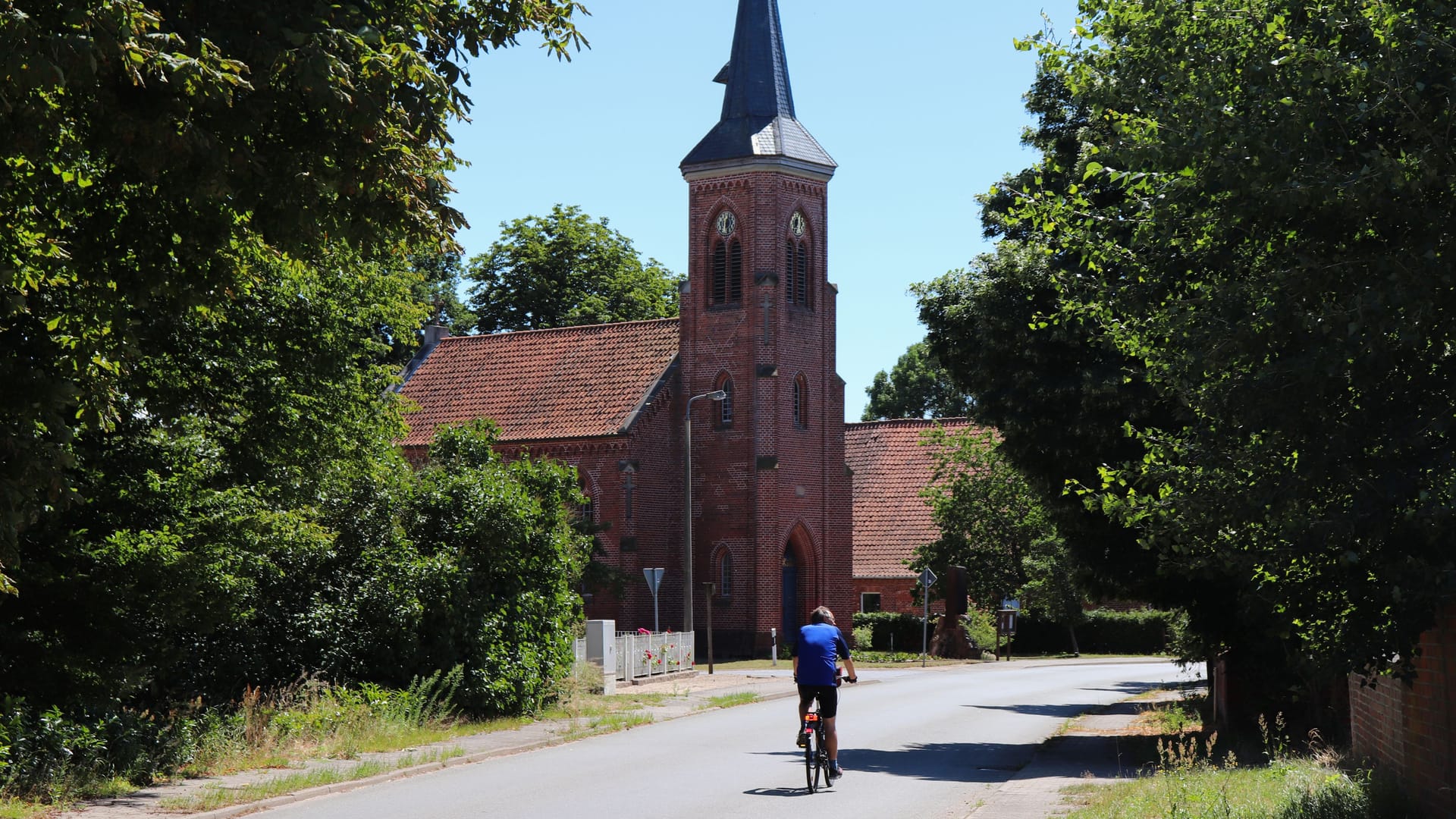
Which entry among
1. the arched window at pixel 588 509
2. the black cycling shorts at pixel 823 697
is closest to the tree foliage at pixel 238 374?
the black cycling shorts at pixel 823 697

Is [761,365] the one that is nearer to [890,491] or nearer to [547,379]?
[547,379]

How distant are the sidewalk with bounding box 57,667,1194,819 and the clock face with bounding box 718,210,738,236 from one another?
2343 centimetres

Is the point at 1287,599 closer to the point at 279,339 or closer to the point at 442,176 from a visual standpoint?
the point at 442,176

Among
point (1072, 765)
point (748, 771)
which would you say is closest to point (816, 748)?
point (748, 771)

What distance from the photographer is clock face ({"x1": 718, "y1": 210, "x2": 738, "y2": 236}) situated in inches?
1902

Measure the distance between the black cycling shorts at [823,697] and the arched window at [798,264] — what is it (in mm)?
33927

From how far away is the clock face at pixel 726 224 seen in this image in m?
48.3

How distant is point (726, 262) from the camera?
159ft

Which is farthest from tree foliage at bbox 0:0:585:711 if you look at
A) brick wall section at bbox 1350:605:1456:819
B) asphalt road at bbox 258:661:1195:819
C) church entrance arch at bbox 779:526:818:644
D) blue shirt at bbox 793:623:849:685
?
church entrance arch at bbox 779:526:818:644

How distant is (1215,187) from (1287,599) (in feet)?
8.87

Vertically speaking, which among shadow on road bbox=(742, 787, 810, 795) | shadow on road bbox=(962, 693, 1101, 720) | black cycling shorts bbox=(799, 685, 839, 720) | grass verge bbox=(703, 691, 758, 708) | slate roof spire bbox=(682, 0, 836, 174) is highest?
slate roof spire bbox=(682, 0, 836, 174)

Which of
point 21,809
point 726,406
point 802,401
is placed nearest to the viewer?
point 21,809

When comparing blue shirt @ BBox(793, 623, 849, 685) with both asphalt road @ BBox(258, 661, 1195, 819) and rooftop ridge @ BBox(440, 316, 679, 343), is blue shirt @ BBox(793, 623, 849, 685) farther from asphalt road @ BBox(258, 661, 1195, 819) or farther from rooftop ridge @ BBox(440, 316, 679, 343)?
rooftop ridge @ BBox(440, 316, 679, 343)

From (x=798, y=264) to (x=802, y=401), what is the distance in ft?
15.0
